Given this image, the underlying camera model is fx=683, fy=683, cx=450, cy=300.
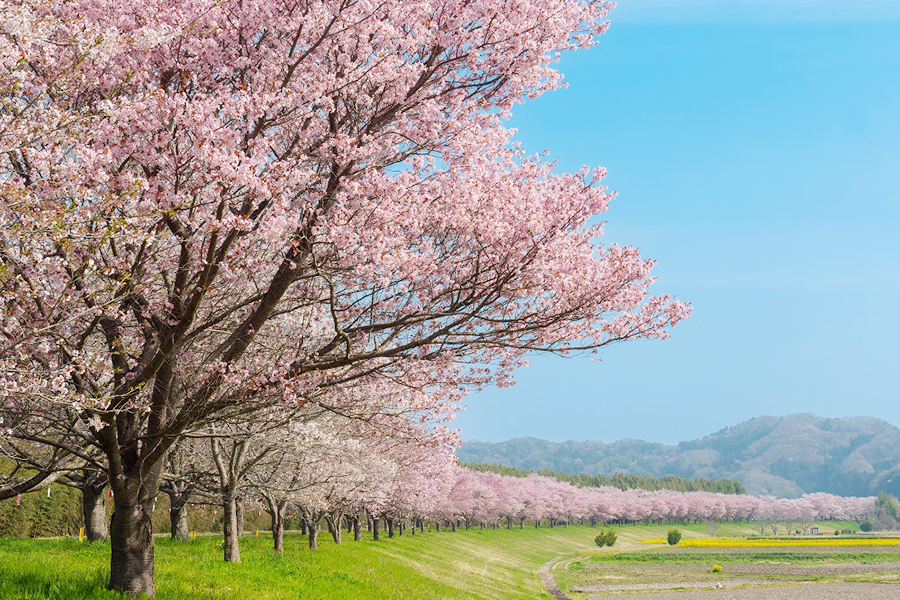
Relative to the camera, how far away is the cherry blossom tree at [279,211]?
826 centimetres

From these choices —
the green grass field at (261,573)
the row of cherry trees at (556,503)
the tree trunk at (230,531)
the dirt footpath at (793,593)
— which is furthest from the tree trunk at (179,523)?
the row of cherry trees at (556,503)

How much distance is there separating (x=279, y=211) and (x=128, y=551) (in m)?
6.97

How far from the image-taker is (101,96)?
959 centimetres

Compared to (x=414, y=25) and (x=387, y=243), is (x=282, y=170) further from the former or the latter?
(x=414, y=25)

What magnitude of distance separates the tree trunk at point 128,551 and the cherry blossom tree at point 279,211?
37mm

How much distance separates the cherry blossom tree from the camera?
8258 mm

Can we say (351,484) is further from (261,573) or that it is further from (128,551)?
(128,551)

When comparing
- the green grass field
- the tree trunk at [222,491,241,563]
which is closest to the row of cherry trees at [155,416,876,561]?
the tree trunk at [222,491,241,563]

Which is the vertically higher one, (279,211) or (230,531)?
(279,211)

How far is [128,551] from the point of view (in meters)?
11.6

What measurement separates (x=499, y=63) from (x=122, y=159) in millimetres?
5685

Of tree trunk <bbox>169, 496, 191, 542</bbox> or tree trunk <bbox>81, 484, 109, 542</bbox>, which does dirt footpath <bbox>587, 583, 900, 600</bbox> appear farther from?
tree trunk <bbox>81, 484, 109, 542</bbox>

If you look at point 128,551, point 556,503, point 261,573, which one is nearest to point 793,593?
point 261,573

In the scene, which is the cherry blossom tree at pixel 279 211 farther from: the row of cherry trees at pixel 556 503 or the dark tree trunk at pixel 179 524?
the row of cherry trees at pixel 556 503
